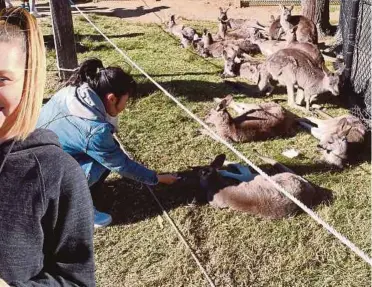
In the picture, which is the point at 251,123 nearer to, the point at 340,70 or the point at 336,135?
the point at 336,135

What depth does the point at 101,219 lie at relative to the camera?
3.85 metres

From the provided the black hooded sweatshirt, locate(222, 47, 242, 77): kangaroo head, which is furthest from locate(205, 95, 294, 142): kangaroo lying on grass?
the black hooded sweatshirt

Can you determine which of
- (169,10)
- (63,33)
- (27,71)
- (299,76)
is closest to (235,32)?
(299,76)

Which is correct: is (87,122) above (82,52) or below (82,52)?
above

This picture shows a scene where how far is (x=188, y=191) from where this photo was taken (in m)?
4.25

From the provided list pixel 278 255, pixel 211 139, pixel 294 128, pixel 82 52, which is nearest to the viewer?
pixel 278 255

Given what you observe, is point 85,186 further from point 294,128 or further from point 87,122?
point 294,128

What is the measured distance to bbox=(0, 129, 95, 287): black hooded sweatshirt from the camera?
118 cm

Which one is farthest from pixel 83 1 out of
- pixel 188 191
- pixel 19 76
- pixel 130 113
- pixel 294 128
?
pixel 19 76

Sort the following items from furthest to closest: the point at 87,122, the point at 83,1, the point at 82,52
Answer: the point at 83,1
the point at 82,52
the point at 87,122

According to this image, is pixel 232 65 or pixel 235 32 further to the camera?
pixel 235 32

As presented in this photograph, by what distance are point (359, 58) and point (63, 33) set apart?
3808 mm

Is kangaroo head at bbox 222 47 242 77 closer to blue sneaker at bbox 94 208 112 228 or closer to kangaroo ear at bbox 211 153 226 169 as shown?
kangaroo ear at bbox 211 153 226 169

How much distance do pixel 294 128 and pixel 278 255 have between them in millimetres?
2298
